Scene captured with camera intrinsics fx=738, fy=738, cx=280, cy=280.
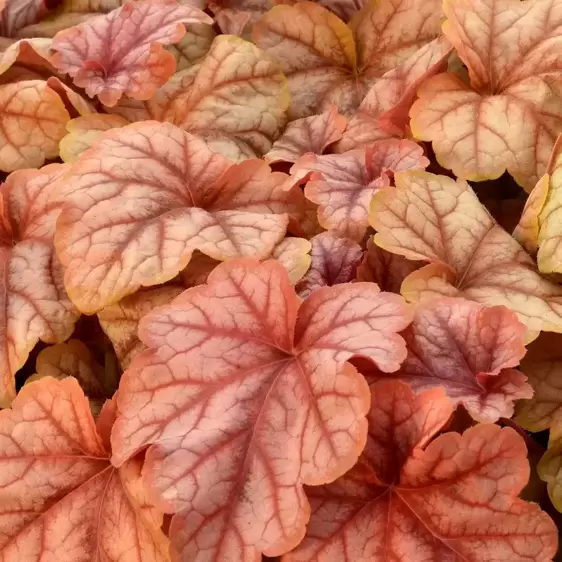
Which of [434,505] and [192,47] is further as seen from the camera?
[192,47]

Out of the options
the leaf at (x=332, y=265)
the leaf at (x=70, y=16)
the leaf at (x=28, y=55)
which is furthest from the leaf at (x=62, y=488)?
the leaf at (x=70, y=16)

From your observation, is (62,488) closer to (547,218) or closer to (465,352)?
(465,352)

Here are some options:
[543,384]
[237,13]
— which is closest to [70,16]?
[237,13]

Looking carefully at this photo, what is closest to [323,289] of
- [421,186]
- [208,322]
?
[208,322]

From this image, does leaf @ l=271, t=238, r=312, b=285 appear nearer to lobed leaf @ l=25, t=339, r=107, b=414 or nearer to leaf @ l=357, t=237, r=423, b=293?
leaf @ l=357, t=237, r=423, b=293

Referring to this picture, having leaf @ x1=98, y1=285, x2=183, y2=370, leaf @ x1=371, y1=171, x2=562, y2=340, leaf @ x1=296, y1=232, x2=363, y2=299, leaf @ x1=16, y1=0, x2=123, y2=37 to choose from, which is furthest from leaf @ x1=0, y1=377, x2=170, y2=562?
leaf @ x1=16, y1=0, x2=123, y2=37

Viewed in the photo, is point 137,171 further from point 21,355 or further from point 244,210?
point 21,355
